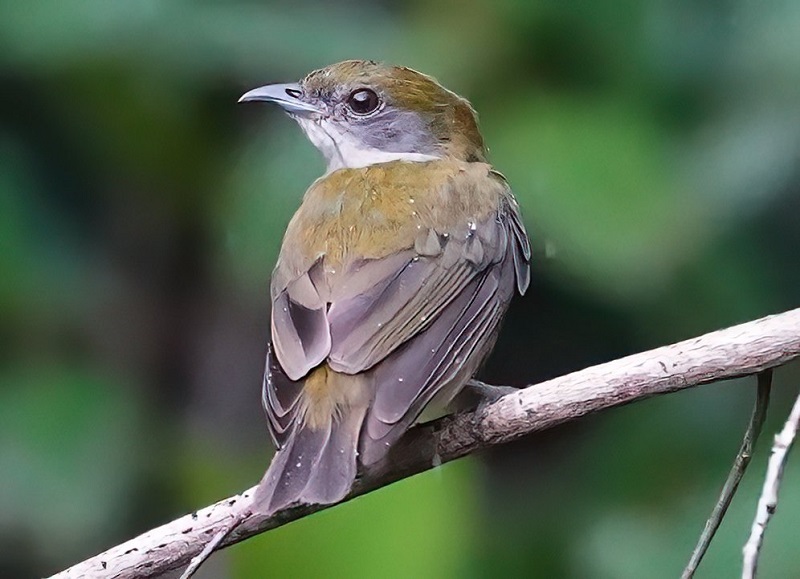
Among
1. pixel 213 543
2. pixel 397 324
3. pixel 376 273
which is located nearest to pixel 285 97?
pixel 376 273

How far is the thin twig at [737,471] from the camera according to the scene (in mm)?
2186

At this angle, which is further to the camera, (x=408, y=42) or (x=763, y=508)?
(x=408, y=42)

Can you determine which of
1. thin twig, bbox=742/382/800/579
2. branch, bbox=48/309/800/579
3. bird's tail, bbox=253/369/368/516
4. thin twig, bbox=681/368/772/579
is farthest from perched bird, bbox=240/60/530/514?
thin twig, bbox=742/382/800/579

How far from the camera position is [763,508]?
200cm

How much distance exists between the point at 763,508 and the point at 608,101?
7.05 ft

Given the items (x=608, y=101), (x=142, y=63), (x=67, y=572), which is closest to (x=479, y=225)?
(x=608, y=101)

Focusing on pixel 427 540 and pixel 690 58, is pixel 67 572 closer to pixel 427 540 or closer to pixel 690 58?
pixel 427 540

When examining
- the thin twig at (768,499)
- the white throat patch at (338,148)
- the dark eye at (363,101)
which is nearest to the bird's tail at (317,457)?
the thin twig at (768,499)

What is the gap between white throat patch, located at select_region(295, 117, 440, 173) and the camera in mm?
3957

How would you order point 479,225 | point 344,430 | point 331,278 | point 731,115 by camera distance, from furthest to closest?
1. point 731,115
2. point 479,225
3. point 331,278
4. point 344,430

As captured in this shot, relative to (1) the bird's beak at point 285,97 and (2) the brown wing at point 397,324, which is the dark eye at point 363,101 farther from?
(2) the brown wing at point 397,324

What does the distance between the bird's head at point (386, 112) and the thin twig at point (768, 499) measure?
80.1 inches

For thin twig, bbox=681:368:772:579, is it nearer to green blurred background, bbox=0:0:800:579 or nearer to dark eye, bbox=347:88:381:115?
green blurred background, bbox=0:0:800:579

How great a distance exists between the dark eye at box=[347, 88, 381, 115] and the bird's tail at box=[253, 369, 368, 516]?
1289mm
